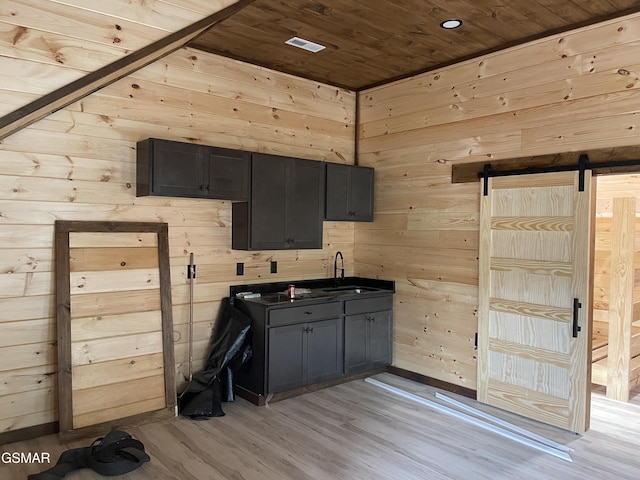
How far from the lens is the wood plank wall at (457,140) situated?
361 centimetres

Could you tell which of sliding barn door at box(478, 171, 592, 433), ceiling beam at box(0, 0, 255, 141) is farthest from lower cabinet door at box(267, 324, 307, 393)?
ceiling beam at box(0, 0, 255, 141)

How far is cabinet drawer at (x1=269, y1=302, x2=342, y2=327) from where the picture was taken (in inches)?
164

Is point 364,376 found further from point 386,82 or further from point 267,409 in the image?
point 386,82

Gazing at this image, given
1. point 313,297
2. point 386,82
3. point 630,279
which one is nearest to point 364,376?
point 313,297

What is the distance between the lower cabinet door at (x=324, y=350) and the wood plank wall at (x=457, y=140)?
0.77 metres

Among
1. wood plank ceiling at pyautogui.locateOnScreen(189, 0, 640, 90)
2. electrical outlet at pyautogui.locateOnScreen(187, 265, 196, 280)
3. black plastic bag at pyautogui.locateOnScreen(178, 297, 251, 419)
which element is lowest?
black plastic bag at pyautogui.locateOnScreen(178, 297, 251, 419)

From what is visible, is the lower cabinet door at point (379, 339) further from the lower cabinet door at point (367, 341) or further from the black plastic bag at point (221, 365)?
the black plastic bag at point (221, 365)

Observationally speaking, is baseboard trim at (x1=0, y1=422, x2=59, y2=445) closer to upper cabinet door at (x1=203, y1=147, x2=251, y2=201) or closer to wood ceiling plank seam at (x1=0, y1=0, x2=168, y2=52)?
upper cabinet door at (x1=203, y1=147, x2=251, y2=201)

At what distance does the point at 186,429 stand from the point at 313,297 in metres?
1.52

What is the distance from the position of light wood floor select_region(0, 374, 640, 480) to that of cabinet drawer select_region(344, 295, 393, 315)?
89 centimetres

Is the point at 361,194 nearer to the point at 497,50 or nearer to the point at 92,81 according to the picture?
the point at 497,50

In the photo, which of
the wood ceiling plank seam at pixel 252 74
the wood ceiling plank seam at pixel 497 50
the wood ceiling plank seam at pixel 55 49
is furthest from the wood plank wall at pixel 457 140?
the wood ceiling plank seam at pixel 55 49

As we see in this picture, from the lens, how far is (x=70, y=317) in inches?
139

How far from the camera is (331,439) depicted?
3533mm
